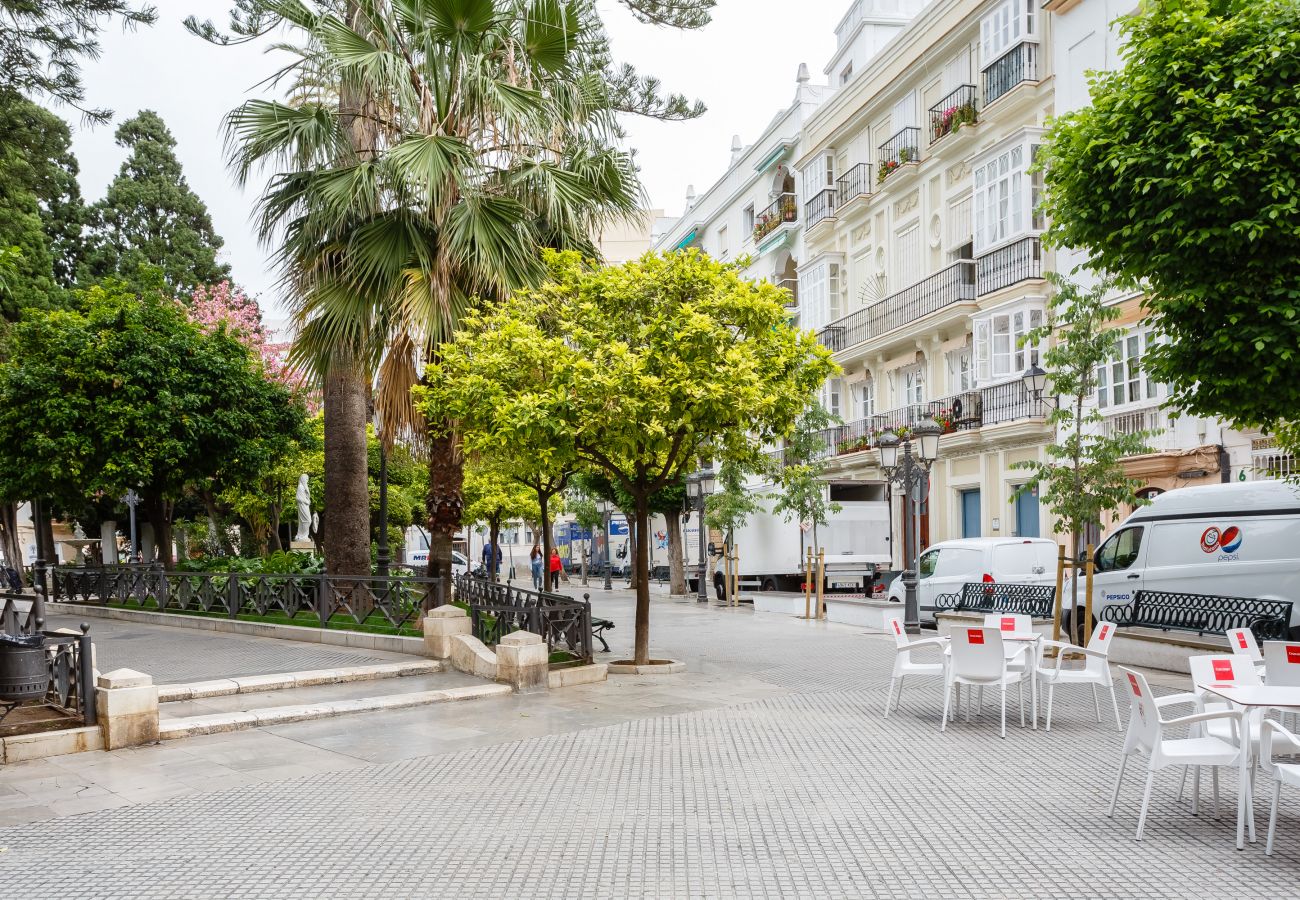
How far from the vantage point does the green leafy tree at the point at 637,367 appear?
1155 cm

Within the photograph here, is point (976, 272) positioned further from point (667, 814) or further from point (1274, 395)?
point (667, 814)

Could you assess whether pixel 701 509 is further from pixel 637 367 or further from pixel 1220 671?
pixel 1220 671

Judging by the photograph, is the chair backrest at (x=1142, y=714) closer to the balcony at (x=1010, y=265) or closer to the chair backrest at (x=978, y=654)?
the chair backrest at (x=978, y=654)

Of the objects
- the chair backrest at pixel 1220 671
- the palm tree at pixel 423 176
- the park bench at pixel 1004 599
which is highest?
the palm tree at pixel 423 176

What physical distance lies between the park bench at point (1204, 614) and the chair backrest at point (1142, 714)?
619cm

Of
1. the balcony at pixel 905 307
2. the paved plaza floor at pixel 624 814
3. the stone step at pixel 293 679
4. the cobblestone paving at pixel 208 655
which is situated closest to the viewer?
the paved plaza floor at pixel 624 814

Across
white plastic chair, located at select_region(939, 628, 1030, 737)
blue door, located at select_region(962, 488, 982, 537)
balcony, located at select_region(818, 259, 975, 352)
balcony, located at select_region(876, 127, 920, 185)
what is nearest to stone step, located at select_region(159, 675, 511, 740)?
white plastic chair, located at select_region(939, 628, 1030, 737)

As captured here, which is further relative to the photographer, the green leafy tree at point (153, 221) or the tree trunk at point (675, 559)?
the green leafy tree at point (153, 221)

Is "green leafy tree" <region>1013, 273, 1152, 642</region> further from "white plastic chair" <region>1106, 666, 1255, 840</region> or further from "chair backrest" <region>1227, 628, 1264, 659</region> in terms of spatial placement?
"white plastic chair" <region>1106, 666, 1255, 840</region>

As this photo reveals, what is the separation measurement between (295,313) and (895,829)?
1066 cm

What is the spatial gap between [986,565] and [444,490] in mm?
9881

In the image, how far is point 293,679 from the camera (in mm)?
11617

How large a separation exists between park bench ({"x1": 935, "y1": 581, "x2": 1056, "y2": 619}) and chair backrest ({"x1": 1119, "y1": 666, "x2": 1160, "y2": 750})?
921cm

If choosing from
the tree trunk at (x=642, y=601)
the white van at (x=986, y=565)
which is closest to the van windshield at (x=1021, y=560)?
the white van at (x=986, y=565)
